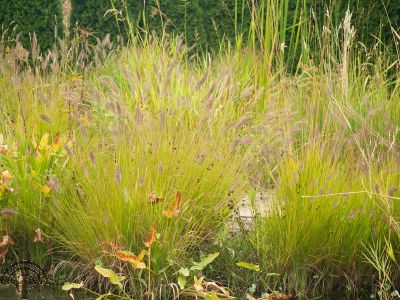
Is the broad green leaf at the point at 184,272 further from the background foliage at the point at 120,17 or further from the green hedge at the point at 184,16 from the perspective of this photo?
the green hedge at the point at 184,16

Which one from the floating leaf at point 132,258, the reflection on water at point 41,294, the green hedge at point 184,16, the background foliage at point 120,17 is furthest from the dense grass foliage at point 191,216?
the green hedge at point 184,16

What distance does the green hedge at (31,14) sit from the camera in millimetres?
9680

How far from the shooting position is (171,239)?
3.54m

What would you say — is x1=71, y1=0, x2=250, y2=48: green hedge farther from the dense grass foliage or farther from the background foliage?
the dense grass foliage

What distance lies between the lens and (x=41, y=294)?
3670 mm

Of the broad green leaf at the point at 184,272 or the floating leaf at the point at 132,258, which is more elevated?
the floating leaf at the point at 132,258

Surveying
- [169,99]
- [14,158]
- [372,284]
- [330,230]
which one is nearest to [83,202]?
[14,158]

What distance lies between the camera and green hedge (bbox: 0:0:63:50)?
31.8 ft

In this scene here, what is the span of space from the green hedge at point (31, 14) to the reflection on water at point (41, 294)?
6339mm

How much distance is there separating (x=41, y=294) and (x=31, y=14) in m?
6.68

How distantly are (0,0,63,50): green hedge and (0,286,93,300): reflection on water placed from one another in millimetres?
6339

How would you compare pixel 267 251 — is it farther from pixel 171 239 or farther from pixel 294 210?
pixel 171 239

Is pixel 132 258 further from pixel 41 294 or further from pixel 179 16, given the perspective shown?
pixel 179 16

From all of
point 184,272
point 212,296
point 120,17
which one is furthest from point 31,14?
point 212,296
